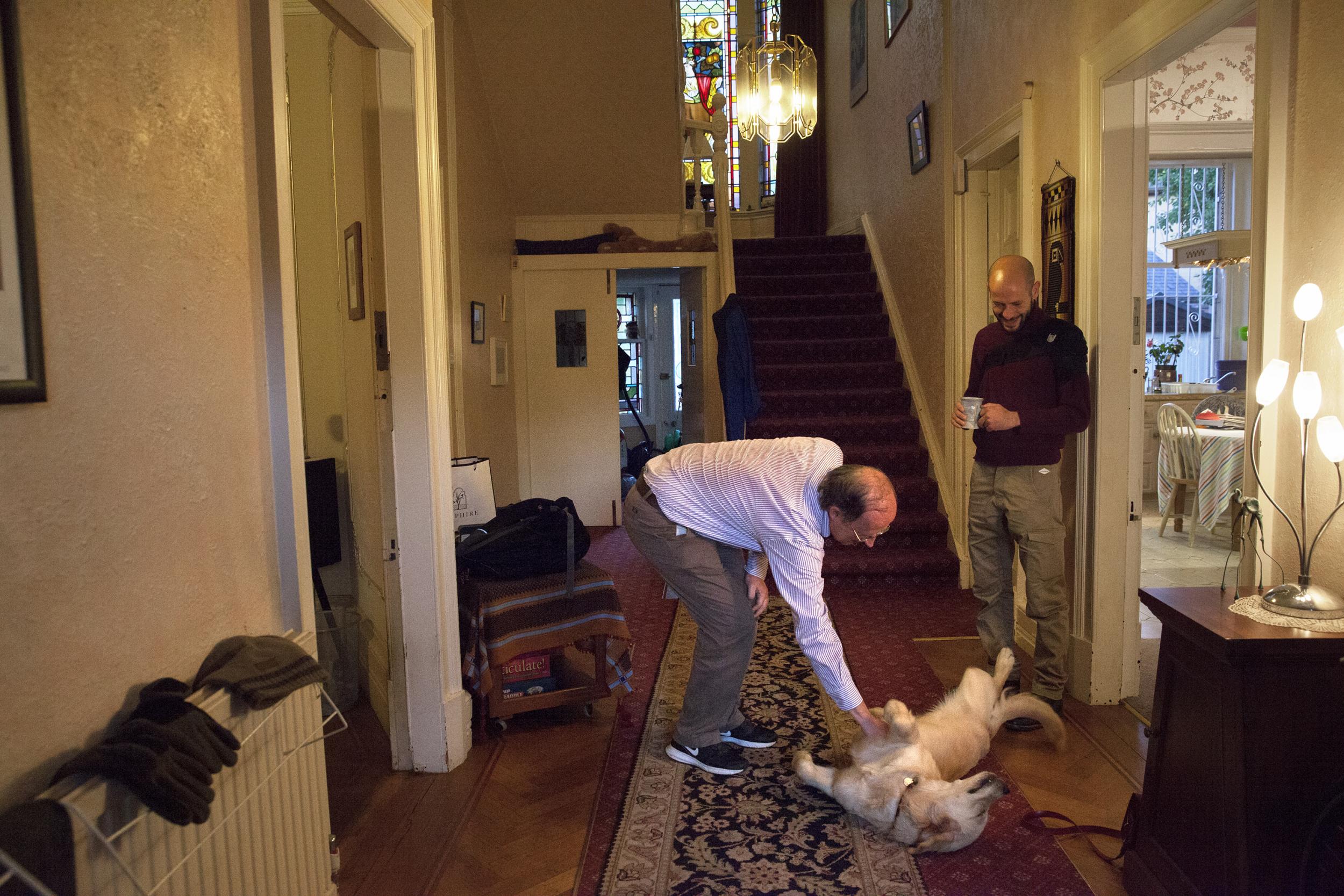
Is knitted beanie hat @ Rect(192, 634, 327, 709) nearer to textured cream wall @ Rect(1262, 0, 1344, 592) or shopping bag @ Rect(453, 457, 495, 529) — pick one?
shopping bag @ Rect(453, 457, 495, 529)

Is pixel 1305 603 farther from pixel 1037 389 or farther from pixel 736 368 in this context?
pixel 736 368

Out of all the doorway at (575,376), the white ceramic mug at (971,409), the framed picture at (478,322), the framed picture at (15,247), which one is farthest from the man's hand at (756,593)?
the doorway at (575,376)

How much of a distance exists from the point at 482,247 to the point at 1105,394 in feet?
12.8

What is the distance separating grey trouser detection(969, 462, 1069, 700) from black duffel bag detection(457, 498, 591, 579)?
1.49 m

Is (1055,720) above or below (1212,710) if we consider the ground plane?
below

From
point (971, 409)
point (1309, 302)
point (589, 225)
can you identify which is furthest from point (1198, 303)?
point (1309, 302)

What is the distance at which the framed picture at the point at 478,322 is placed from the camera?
5.48 m

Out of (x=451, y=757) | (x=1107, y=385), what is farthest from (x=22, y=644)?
(x=1107, y=385)

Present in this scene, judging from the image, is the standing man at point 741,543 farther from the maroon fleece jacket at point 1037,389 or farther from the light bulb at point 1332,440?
the light bulb at point 1332,440

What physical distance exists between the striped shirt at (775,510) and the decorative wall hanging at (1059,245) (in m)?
1.50

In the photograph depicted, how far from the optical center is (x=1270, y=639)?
5.76 feet

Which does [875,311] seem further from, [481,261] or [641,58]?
[481,261]

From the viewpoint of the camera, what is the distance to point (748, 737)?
9.99ft

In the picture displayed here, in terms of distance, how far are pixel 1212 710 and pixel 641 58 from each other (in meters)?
5.17
